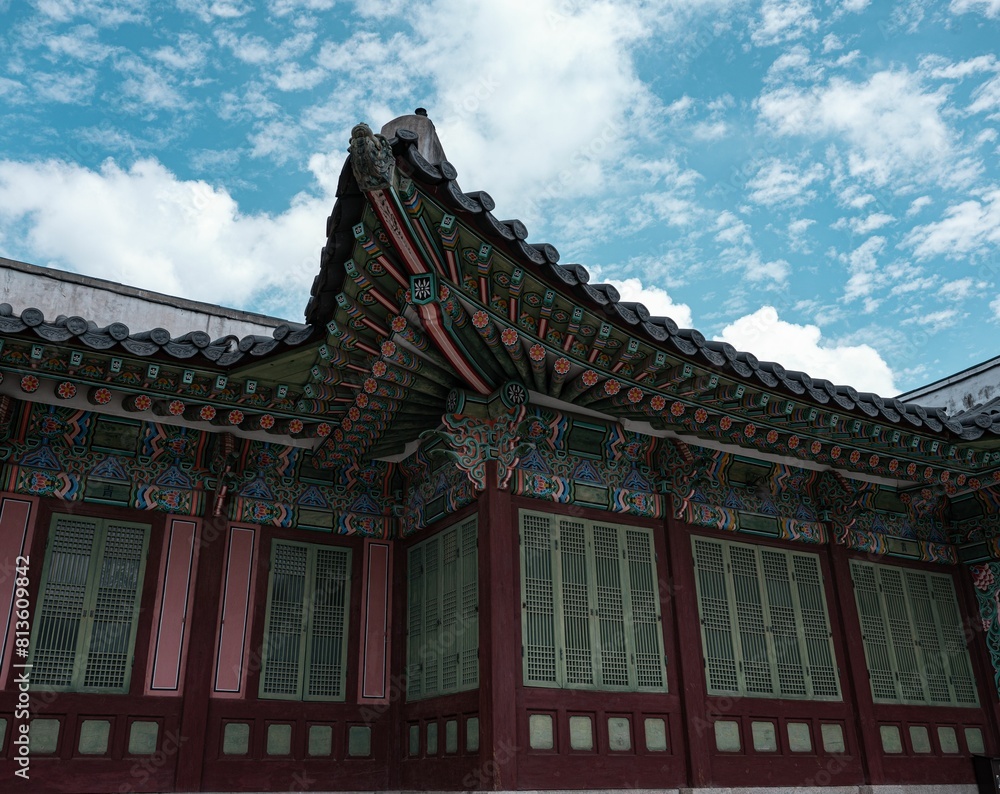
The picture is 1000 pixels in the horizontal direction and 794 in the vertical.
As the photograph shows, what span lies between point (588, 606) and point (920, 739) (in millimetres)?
4432

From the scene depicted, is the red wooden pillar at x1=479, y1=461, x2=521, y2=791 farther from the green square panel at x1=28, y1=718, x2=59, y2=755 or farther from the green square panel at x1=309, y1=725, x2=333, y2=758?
the green square panel at x1=28, y1=718, x2=59, y2=755

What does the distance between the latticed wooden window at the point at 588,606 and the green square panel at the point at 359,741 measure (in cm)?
200

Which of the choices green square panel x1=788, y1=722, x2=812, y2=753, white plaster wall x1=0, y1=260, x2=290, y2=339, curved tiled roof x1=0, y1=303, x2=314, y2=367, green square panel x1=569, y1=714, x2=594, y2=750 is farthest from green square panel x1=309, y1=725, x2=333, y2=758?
white plaster wall x1=0, y1=260, x2=290, y2=339

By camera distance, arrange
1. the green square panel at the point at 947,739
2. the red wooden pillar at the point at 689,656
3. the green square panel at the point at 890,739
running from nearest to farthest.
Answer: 1. the red wooden pillar at the point at 689,656
2. the green square panel at the point at 890,739
3. the green square panel at the point at 947,739

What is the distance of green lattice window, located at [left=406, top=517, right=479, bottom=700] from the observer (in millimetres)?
8070

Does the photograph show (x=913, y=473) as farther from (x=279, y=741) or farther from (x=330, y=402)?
(x=279, y=741)

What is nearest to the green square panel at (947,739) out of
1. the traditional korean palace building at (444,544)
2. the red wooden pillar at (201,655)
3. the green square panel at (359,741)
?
the traditional korean palace building at (444,544)

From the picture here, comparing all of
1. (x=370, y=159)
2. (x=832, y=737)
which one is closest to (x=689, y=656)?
(x=832, y=737)

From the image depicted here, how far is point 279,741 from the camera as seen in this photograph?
838cm

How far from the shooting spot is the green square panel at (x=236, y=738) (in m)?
8.14

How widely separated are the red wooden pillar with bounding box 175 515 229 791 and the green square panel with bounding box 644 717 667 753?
12.9 ft

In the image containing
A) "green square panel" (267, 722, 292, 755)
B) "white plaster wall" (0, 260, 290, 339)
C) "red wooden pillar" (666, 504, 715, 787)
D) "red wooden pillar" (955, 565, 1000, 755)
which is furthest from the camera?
"white plaster wall" (0, 260, 290, 339)

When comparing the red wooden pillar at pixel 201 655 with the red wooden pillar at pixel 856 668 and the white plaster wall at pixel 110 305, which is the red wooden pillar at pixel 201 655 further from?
the red wooden pillar at pixel 856 668

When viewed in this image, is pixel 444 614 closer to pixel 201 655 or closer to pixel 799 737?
pixel 201 655
